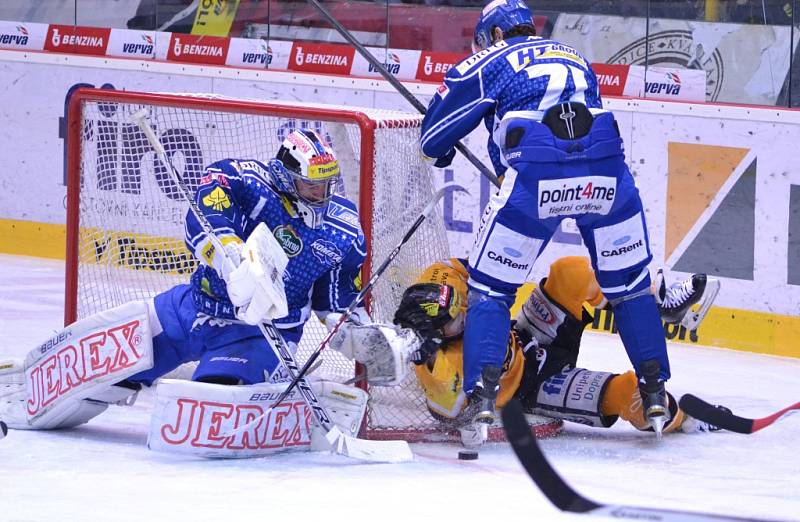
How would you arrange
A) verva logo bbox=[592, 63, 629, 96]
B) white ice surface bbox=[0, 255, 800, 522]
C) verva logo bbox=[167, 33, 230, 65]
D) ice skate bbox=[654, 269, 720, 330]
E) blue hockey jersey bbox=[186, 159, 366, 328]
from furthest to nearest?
1. verva logo bbox=[167, 33, 230, 65]
2. verva logo bbox=[592, 63, 629, 96]
3. ice skate bbox=[654, 269, 720, 330]
4. blue hockey jersey bbox=[186, 159, 366, 328]
5. white ice surface bbox=[0, 255, 800, 522]

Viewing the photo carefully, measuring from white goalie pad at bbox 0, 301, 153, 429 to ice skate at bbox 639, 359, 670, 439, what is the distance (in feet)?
4.58

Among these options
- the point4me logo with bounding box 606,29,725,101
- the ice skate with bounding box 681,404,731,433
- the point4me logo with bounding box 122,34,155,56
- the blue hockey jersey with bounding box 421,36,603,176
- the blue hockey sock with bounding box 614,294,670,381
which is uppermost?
the point4me logo with bounding box 122,34,155,56

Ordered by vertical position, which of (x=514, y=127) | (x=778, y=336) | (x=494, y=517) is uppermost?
(x=514, y=127)

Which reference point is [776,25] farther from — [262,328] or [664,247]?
[262,328]

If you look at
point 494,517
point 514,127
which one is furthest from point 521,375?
point 494,517

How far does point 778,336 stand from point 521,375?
5.67ft

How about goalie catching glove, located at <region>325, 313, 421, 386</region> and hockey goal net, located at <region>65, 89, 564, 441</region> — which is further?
hockey goal net, located at <region>65, 89, 564, 441</region>

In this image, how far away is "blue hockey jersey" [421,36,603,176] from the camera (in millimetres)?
4160

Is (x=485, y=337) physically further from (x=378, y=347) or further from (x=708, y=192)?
(x=708, y=192)

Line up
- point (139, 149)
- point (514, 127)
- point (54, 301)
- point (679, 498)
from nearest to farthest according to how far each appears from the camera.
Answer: point (679, 498) → point (514, 127) → point (139, 149) → point (54, 301)

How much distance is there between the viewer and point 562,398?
14.7ft

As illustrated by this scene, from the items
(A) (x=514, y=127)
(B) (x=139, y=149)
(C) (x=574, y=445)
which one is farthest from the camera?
(B) (x=139, y=149)

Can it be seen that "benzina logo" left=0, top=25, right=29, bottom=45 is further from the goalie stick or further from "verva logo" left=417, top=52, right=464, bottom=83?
the goalie stick

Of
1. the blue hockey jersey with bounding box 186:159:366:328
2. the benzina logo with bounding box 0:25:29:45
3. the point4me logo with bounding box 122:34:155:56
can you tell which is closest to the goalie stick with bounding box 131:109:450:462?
the blue hockey jersey with bounding box 186:159:366:328
